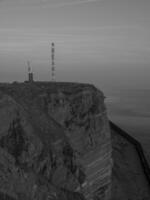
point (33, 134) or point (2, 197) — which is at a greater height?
point (33, 134)

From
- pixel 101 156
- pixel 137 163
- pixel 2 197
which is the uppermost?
pixel 2 197

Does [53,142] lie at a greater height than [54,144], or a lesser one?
greater

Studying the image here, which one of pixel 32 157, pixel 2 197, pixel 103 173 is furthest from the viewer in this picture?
pixel 103 173

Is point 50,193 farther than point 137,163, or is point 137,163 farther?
point 137,163

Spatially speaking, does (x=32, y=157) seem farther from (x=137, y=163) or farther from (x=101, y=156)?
(x=137, y=163)

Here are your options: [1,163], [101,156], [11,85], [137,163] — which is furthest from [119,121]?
[1,163]

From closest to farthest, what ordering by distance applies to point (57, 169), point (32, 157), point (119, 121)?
point (32, 157)
point (57, 169)
point (119, 121)

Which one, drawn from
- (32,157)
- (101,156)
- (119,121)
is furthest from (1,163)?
(119,121)
